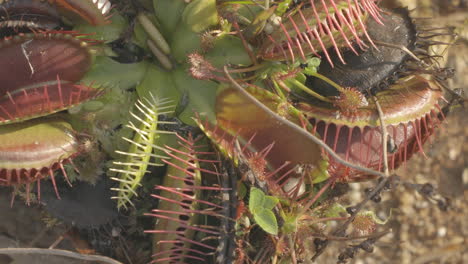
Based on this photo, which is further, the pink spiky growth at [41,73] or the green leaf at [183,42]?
the green leaf at [183,42]

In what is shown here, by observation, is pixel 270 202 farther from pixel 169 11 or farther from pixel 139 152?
pixel 169 11

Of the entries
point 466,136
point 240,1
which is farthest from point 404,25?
point 466,136

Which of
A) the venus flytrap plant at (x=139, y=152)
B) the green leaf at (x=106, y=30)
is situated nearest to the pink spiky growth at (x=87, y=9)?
the green leaf at (x=106, y=30)

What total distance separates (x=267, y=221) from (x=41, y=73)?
746 millimetres

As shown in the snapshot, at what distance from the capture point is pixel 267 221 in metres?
1.16

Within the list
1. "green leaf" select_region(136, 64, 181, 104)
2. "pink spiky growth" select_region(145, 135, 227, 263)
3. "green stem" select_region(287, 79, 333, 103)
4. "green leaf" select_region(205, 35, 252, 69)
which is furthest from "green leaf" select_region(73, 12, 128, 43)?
"green stem" select_region(287, 79, 333, 103)

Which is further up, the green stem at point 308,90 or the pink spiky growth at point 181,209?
the green stem at point 308,90

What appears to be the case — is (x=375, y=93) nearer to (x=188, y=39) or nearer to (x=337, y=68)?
(x=337, y=68)

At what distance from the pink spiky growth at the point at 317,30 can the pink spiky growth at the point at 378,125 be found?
7.1 inches

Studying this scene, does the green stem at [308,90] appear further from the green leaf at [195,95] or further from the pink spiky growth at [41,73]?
the pink spiky growth at [41,73]

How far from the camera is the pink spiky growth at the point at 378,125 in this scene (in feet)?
4.44

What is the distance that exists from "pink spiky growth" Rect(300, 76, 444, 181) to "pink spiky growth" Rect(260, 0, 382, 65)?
0.18 metres

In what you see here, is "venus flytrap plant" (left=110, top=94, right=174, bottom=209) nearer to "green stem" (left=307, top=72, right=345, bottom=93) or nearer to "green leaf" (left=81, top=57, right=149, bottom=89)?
"green leaf" (left=81, top=57, right=149, bottom=89)

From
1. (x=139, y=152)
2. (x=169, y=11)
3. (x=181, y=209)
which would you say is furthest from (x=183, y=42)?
(x=181, y=209)
